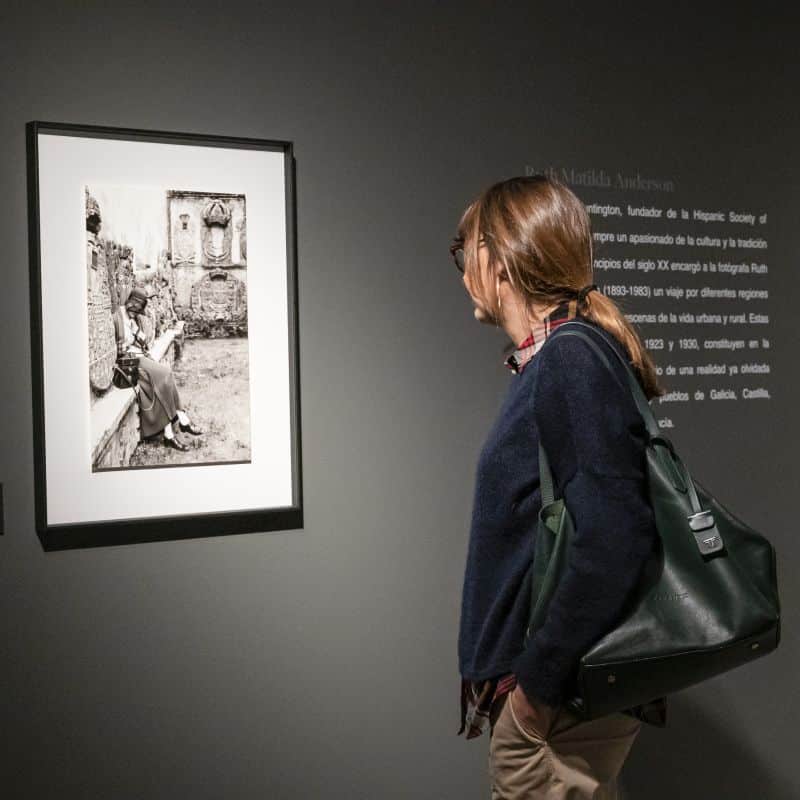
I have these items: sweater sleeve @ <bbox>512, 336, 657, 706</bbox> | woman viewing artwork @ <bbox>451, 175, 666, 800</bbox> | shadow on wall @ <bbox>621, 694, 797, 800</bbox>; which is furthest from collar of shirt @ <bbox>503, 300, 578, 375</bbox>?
shadow on wall @ <bbox>621, 694, 797, 800</bbox>

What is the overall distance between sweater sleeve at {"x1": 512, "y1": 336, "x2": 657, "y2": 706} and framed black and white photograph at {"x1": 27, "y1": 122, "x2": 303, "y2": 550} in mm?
790

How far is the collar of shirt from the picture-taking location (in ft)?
4.71

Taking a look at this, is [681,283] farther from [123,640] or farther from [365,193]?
[123,640]

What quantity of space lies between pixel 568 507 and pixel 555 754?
0.40 meters


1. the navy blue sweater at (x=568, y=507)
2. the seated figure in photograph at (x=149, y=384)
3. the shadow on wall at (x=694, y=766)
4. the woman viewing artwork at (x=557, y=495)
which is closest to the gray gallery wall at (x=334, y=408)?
the shadow on wall at (x=694, y=766)

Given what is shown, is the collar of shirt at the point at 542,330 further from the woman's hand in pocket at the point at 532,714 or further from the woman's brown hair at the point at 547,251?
the woman's hand in pocket at the point at 532,714

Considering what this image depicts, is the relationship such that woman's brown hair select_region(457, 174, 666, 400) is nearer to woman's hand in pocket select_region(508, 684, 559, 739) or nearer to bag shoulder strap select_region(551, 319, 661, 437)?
bag shoulder strap select_region(551, 319, 661, 437)

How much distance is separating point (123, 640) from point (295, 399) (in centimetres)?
61

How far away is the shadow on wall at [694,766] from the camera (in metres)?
2.39

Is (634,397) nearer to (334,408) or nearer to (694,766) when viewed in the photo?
(334,408)

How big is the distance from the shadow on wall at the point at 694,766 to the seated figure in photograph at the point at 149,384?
4.77ft

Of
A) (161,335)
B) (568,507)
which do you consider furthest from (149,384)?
(568,507)

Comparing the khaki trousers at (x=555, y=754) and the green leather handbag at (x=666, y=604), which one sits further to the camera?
the khaki trousers at (x=555, y=754)

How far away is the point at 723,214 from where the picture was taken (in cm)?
248
